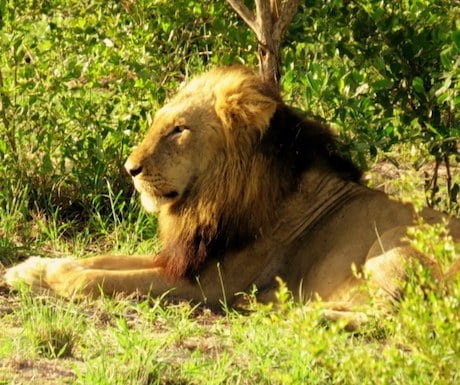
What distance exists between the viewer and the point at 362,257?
5.23 metres

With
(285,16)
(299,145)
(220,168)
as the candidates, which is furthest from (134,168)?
(285,16)

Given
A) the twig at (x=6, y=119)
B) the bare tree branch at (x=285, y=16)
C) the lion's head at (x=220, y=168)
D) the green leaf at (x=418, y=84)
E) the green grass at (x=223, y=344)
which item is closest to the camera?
the green grass at (x=223, y=344)

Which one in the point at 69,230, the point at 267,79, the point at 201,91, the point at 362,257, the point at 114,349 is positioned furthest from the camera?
the point at 69,230

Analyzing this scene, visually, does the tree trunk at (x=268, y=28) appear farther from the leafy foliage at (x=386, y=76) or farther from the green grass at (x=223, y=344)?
the green grass at (x=223, y=344)

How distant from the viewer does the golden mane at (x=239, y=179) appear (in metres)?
5.41

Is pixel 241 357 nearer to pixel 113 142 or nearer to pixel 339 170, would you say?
pixel 339 170

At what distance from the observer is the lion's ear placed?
5.40 m

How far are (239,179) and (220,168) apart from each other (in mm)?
92

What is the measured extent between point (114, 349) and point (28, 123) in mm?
2756

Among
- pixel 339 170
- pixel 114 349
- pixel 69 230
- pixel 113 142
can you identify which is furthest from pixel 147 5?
pixel 114 349

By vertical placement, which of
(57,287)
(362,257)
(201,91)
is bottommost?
(362,257)

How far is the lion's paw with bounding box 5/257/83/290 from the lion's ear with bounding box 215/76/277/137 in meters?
0.89

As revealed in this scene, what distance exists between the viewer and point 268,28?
6098 millimetres

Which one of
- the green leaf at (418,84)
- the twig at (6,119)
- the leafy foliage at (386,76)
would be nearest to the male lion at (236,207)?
the leafy foliage at (386,76)
